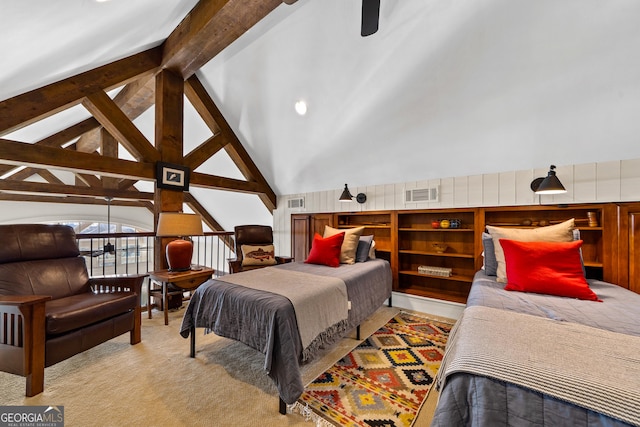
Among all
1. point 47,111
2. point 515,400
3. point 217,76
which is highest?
point 217,76

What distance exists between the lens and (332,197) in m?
4.32

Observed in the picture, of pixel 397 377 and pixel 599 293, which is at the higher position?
pixel 599 293

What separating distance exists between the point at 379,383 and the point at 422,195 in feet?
7.71

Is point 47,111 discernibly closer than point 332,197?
Yes

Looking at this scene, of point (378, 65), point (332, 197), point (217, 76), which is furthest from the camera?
point (332, 197)

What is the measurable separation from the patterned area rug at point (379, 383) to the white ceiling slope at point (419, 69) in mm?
2092

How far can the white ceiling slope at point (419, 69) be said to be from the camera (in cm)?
191

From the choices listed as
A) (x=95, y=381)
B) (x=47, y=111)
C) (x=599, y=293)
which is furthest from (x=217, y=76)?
(x=599, y=293)

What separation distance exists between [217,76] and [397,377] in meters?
4.31

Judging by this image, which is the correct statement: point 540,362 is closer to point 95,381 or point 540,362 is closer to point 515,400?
point 515,400

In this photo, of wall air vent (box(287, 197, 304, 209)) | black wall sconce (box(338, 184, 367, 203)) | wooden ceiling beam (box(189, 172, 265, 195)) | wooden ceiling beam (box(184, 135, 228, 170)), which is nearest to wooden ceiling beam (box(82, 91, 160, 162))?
wooden ceiling beam (box(184, 135, 228, 170))

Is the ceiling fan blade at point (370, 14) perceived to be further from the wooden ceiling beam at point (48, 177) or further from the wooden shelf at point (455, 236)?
the wooden ceiling beam at point (48, 177)

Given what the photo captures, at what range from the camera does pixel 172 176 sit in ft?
11.4

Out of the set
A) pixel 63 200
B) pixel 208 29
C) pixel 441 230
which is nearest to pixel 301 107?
pixel 208 29
